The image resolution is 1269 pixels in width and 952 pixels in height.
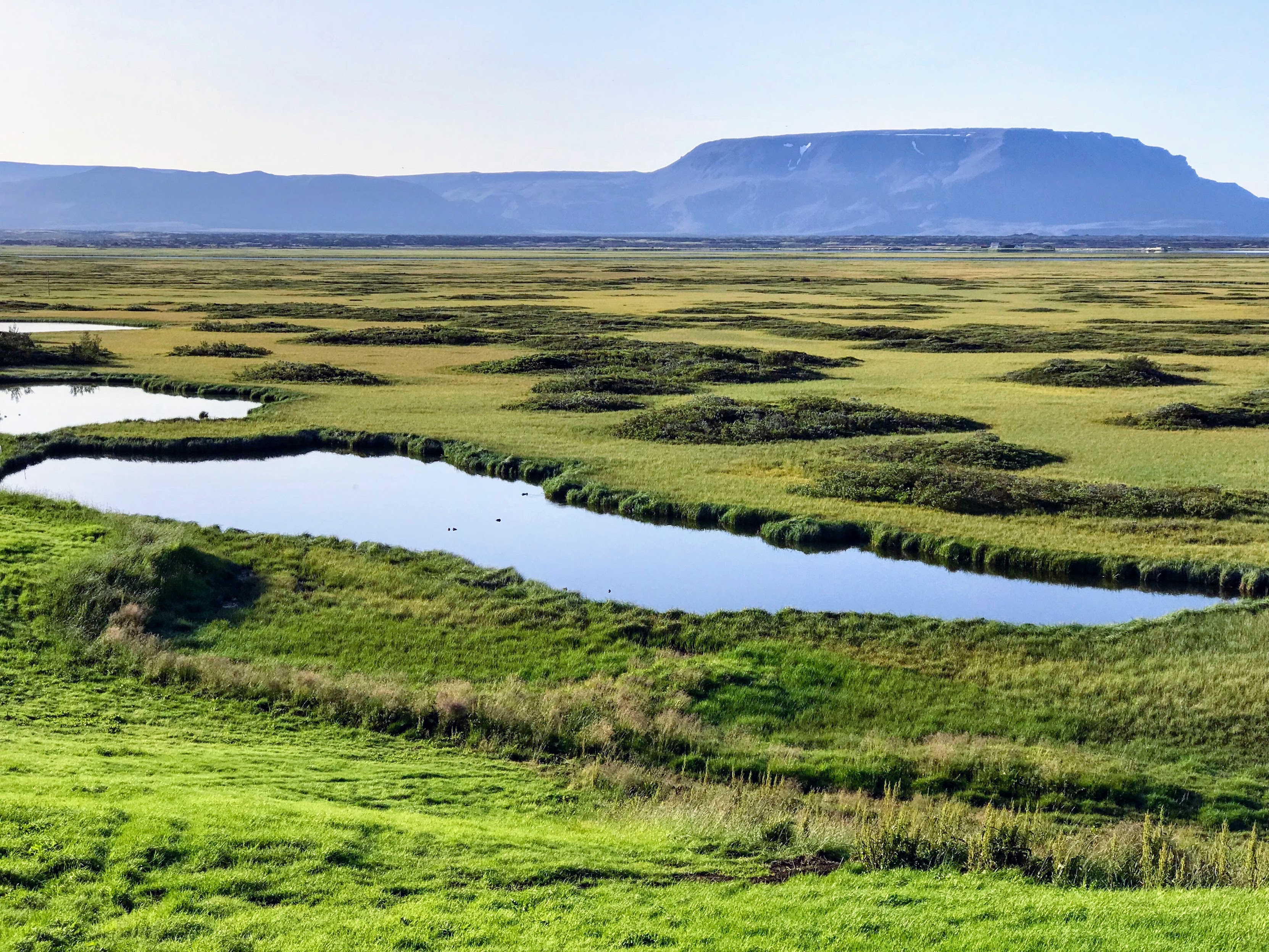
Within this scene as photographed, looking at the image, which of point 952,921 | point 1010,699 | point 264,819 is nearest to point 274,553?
point 264,819

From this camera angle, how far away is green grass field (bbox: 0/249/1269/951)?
44.4 feet

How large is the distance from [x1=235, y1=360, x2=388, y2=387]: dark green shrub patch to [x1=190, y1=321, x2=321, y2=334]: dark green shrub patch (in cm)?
2535

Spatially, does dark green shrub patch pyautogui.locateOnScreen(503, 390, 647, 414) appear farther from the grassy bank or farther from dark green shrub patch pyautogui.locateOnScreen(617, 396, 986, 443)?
the grassy bank

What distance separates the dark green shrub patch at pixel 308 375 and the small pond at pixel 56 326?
97.0 ft

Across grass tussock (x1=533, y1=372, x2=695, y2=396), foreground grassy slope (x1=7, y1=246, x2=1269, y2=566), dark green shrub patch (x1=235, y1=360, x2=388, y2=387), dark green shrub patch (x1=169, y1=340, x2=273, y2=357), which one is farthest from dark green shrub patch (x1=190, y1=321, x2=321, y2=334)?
grass tussock (x1=533, y1=372, x2=695, y2=396)

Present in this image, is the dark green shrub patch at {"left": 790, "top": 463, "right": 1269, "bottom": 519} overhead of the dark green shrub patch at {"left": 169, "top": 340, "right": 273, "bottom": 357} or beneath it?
beneath

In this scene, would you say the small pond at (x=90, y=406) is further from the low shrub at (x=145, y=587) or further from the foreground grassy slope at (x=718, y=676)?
the foreground grassy slope at (x=718, y=676)

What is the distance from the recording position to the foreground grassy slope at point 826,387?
39.2 meters

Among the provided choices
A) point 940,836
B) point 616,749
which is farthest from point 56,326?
point 940,836

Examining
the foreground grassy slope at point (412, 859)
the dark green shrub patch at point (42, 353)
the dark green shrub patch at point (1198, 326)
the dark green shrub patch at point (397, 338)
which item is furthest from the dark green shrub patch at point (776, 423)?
the dark green shrub patch at point (1198, 326)

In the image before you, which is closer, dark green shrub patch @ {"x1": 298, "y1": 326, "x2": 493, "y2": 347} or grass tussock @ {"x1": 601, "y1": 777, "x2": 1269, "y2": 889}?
grass tussock @ {"x1": 601, "y1": 777, "x2": 1269, "y2": 889}

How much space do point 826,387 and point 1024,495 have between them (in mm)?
28955

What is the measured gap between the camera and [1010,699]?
24438 millimetres

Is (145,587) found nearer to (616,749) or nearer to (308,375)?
(616,749)
